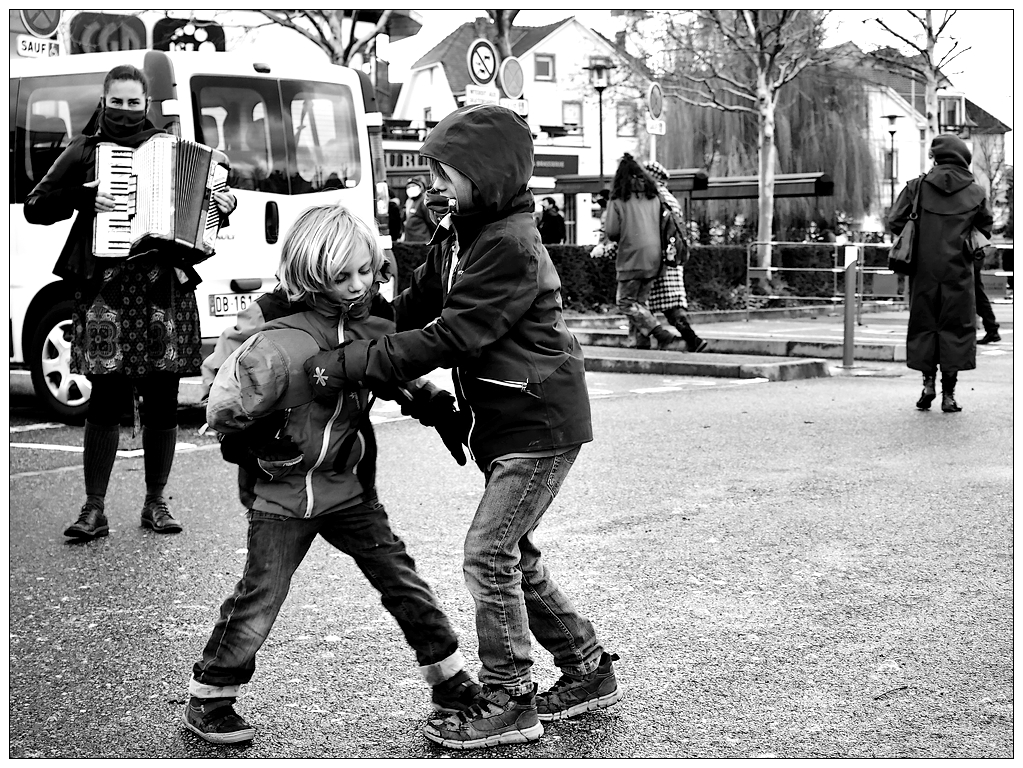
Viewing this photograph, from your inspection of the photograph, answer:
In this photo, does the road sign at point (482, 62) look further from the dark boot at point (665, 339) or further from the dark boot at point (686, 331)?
the dark boot at point (686, 331)

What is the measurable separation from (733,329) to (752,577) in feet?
50.4

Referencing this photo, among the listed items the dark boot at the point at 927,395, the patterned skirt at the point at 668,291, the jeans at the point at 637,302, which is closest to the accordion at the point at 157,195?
the dark boot at the point at 927,395

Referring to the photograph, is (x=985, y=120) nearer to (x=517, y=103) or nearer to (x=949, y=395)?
(x=517, y=103)

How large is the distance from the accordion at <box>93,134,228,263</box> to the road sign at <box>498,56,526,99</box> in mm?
→ 12917

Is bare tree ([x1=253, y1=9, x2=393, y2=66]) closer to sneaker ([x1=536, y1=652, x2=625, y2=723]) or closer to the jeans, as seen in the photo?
the jeans

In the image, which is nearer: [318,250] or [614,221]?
[318,250]

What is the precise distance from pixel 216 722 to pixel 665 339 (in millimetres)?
11244

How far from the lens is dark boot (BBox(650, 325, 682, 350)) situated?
1434 cm

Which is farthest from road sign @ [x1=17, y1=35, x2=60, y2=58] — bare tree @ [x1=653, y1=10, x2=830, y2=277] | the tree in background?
bare tree @ [x1=653, y1=10, x2=830, y2=277]

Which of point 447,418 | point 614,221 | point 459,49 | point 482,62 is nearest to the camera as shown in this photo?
point 447,418

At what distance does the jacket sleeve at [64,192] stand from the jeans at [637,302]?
27.4ft

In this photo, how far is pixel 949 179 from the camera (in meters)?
9.84

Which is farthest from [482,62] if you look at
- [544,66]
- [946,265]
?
[544,66]

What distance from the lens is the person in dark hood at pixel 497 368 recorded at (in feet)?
11.0
